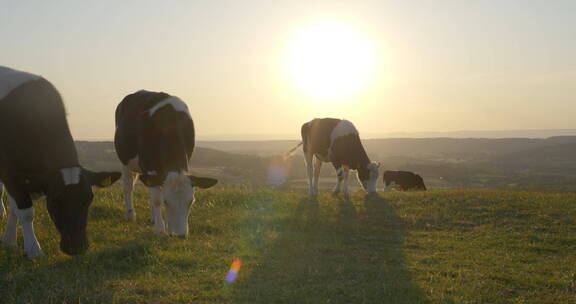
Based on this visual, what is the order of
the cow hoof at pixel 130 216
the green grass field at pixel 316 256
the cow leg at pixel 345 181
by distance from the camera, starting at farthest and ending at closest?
1. the cow leg at pixel 345 181
2. the cow hoof at pixel 130 216
3. the green grass field at pixel 316 256

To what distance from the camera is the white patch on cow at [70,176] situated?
24.8ft

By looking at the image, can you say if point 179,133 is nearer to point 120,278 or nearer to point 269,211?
point 120,278

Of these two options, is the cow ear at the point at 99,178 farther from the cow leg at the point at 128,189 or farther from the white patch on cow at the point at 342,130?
the white patch on cow at the point at 342,130

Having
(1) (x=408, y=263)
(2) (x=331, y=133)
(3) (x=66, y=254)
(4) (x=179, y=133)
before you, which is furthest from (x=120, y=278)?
(2) (x=331, y=133)

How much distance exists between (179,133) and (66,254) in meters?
3.08

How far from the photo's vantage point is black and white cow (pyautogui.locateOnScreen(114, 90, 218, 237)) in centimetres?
885

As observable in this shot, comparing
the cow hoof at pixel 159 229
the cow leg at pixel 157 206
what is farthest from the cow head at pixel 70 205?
the cow hoof at pixel 159 229

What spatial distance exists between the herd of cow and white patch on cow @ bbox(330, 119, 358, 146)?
29.4 feet

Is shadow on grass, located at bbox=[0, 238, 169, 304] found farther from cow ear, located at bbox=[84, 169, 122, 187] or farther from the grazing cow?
the grazing cow

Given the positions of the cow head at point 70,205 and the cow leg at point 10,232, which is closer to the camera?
the cow head at point 70,205

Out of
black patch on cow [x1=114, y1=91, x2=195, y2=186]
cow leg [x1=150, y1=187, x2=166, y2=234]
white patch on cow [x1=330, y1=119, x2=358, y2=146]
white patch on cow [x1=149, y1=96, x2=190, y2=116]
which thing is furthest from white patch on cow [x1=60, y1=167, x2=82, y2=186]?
white patch on cow [x1=330, y1=119, x2=358, y2=146]

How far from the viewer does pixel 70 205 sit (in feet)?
24.7

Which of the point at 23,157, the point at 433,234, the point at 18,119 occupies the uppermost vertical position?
the point at 18,119

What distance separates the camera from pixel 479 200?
15938 millimetres
